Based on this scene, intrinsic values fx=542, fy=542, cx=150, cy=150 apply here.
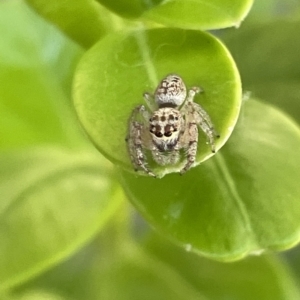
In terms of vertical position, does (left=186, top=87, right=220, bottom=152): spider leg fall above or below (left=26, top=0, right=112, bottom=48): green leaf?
below

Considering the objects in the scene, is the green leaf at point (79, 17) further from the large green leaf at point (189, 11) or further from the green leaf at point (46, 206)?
the green leaf at point (46, 206)

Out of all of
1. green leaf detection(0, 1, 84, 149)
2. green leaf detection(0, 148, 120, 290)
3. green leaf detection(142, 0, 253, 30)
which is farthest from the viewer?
green leaf detection(0, 1, 84, 149)

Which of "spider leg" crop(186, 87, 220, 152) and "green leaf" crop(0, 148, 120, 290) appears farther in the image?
"green leaf" crop(0, 148, 120, 290)

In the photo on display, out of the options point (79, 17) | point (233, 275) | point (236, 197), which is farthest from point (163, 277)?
point (79, 17)

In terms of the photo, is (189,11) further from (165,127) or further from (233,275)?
(233,275)

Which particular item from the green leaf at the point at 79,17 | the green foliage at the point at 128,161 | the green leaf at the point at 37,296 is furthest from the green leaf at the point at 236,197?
the green leaf at the point at 37,296

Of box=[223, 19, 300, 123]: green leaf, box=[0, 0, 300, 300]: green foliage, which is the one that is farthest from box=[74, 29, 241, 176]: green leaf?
box=[223, 19, 300, 123]: green leaf

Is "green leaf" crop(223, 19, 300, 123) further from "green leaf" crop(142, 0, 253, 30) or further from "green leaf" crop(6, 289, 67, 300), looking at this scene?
"green leaf" crop(6, 289, 67, 300)
